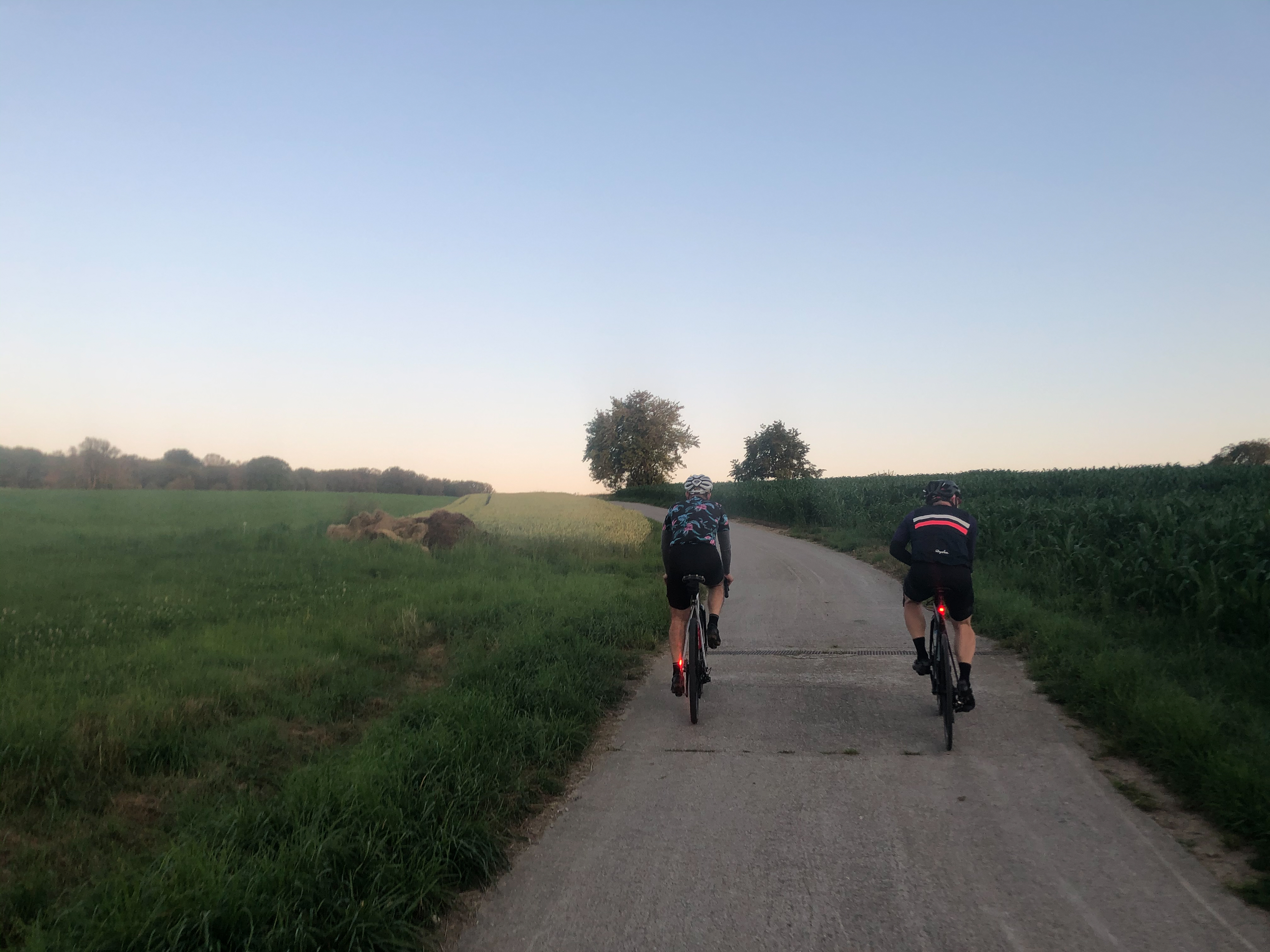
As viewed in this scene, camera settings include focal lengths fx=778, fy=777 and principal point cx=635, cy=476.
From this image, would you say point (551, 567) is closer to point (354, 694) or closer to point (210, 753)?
point (354, 694)

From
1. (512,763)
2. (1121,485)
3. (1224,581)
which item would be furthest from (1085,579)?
(1121,485)

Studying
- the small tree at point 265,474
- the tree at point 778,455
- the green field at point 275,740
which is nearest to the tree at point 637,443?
the tree at point 778,455

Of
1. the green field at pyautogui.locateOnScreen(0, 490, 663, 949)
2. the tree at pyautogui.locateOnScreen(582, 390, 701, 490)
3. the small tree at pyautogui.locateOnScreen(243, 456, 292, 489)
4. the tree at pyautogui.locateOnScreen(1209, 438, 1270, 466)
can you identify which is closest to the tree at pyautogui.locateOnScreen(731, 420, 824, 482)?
the tree at pyautogui.locateOnScreen(582, 390, 701, 490)

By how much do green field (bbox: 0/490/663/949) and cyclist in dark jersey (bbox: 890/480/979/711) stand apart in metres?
2.83

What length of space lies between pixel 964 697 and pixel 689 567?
2.26 m

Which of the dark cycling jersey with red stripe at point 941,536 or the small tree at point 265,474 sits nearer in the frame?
the dark cycling jersey with red stripe at point 941,536

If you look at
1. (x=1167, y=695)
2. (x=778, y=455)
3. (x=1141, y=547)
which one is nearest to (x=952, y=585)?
(x=1167, y=695)

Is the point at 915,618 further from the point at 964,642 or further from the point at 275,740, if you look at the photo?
the point at 275,740

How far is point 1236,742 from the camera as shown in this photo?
5.09 m

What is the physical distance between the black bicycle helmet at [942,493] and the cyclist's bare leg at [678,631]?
2208 millimetres

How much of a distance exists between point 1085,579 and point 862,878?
31.1ft

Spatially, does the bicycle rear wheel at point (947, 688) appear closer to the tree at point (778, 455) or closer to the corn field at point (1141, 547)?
the corn field at point (1141, 547)

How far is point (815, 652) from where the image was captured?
8.69 metres

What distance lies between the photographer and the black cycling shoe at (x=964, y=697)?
5.72 metres
